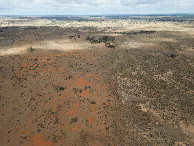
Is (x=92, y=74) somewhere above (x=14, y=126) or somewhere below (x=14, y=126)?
above

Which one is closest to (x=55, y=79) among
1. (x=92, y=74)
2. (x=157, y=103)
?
(x=92, y=74)

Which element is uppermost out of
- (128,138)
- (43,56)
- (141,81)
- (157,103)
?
(43,56)

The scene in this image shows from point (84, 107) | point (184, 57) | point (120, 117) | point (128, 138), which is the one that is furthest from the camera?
point (184, 57)

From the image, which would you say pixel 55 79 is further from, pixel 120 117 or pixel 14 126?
pixel 120 117

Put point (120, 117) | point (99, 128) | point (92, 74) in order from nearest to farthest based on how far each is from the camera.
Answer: point (99, 128) → point (120, 117) → point (92, 74)

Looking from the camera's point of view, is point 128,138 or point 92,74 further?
point 92,74

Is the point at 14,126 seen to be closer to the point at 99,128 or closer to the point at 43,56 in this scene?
the point at 99,128
